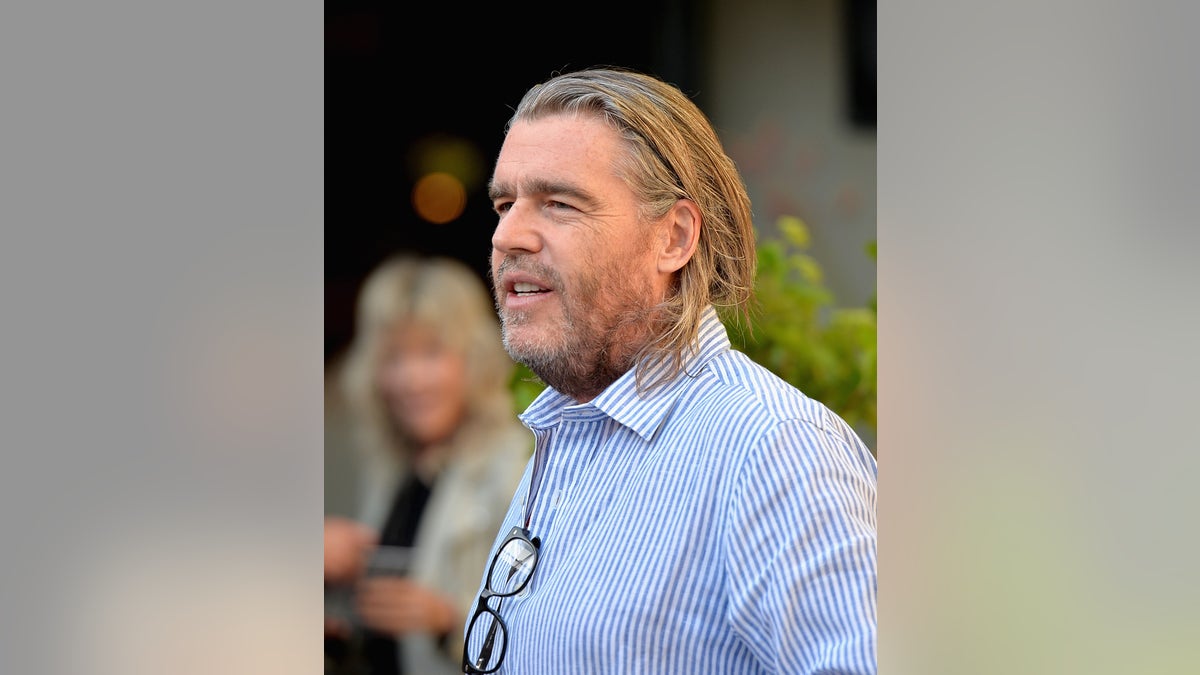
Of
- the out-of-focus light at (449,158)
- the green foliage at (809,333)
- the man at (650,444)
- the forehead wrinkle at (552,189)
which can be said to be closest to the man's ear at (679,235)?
the man at (650,444)

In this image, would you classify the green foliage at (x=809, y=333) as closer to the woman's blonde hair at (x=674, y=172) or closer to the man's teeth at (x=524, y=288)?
the woman's blonde hair at (x=674, y=172)

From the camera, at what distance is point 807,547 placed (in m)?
1.35

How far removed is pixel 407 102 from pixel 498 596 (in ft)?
4.15

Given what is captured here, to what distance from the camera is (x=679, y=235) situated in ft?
5.90

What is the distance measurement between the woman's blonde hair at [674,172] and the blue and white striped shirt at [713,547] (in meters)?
0.15

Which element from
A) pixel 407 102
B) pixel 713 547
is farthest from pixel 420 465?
pixel 713 547

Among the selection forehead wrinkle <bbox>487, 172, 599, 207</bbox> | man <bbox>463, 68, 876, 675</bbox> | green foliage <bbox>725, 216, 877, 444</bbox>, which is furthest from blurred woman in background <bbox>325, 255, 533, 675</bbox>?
forehead wrinkle <bbox>487, 172, 599, 207</bbox>

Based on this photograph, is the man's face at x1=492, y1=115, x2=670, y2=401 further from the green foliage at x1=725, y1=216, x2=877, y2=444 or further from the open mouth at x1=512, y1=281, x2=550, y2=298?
the green foliage at x1=725, y1=216, x2=877, y2=444

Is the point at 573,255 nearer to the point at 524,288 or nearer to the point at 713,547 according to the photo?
the point at 524,288

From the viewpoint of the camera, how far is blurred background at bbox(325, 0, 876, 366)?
208cm
